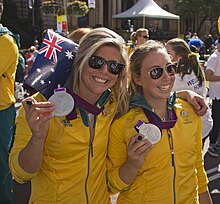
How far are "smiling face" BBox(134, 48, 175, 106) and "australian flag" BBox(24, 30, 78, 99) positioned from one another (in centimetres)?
47

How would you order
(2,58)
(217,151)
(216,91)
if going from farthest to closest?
(217,151), (216,91), (2,58)

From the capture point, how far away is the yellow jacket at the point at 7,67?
355cm

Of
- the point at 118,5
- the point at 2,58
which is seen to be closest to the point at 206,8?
the point at 118,5

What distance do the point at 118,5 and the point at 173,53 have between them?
38982 millimetres

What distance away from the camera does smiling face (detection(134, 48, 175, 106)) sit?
2.28 meters

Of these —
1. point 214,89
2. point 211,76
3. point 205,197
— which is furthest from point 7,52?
point 214,89

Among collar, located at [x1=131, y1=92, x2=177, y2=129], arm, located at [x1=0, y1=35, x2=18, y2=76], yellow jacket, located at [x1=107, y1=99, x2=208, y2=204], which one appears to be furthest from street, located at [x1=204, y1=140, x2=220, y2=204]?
arm, located at [x1=0, y1=35, x2=18, y2=76]

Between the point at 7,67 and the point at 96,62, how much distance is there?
70.7 inches

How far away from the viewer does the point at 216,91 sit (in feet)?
20.3

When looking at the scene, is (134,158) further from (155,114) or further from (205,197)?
(205,197)

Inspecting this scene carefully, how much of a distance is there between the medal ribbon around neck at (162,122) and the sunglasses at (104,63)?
1.02 ft

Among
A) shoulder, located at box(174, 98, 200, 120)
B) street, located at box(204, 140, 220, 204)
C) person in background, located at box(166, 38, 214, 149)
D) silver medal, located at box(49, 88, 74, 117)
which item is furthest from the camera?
street, located at box(204, 140, 220, 204)

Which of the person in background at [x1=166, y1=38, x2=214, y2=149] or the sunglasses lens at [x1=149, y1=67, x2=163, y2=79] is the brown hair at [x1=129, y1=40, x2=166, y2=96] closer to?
the sunglasses lens at [x1=149, y1=67, x2=163, y2=79]

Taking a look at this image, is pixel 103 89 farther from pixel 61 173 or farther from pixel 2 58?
pixel 2 58
